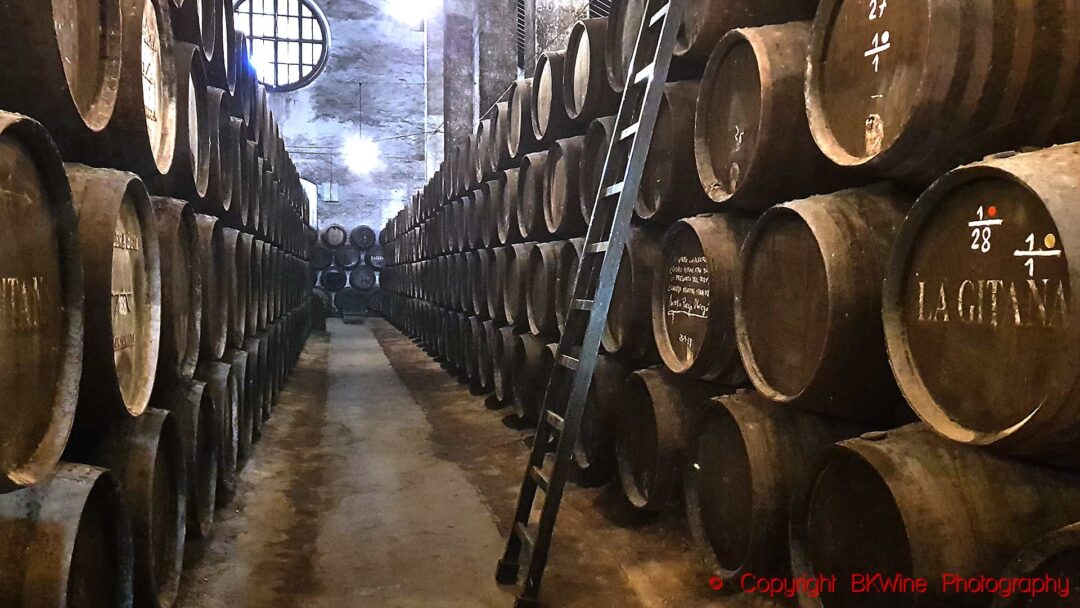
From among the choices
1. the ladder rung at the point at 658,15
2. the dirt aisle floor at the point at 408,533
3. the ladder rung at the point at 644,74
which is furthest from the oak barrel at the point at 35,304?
the ladder rung at the point at 658,15

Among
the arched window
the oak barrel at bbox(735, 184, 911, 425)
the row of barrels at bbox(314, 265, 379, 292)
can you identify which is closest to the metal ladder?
the oak barrel at bbox(735, 184, 911, 425)

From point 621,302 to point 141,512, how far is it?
7.63ft

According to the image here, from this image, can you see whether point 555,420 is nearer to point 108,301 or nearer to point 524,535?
point 524,535

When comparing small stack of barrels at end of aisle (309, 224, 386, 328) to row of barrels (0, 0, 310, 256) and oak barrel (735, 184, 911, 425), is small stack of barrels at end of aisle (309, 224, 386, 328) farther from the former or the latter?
oak barrel (735, 184, 911, 425)

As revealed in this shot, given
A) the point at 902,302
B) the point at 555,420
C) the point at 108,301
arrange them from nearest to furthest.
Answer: the point at 902,302, the point at 108,301, the point at 555,420

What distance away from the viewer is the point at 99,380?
206cm

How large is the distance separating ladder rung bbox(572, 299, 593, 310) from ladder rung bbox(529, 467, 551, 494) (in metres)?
0.72

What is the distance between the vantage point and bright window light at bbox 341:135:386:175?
20.7 m

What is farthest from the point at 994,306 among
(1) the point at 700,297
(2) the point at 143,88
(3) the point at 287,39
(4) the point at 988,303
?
(3) the point at 287,39

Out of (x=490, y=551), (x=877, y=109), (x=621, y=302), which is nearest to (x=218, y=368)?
(x=490, y=551)

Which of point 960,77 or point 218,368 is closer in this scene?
point 960,77

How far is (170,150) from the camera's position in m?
2.87

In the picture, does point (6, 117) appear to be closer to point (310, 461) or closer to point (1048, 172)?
point (1048, 172)

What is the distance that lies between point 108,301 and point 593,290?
201 cm
